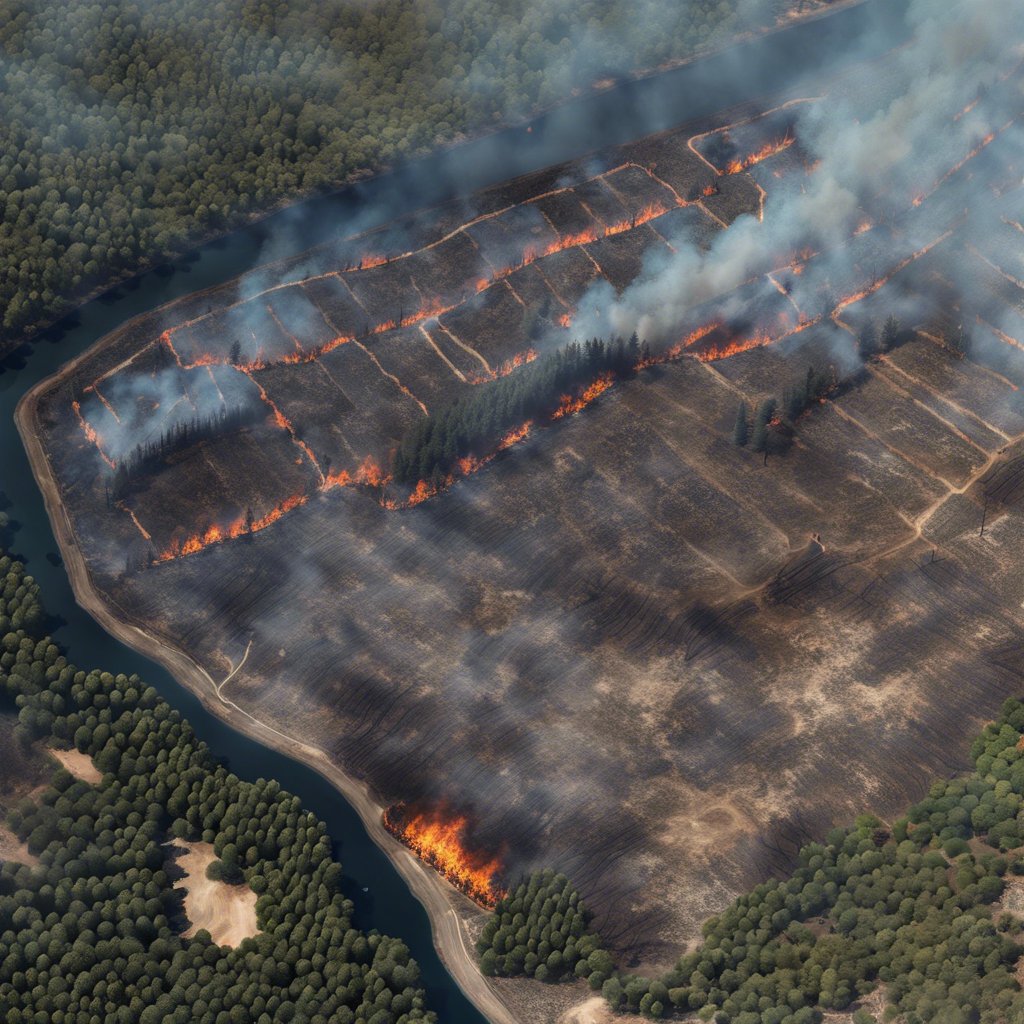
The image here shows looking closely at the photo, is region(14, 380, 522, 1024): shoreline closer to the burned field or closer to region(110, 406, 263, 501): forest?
the burned field

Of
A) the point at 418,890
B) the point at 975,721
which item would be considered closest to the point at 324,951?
the point at 418,890

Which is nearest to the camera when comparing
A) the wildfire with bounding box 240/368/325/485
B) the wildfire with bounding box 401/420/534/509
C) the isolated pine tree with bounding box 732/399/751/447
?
the wildfire with bounding box 401/420/534/509

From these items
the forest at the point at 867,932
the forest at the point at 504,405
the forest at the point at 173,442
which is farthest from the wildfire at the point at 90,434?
the forest at the point at 867,932

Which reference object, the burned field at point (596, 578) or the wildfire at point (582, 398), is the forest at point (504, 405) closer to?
the wildfire at point (582, 398)

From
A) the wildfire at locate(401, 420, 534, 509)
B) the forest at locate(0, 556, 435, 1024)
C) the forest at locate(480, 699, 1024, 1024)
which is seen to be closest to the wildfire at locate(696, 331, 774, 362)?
the wildfire at locate(401, 420, 534, 509)

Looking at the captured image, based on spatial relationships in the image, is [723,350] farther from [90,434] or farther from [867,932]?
[867,932]

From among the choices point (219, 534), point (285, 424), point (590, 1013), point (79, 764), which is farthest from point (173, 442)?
point (590, 1013)
